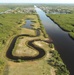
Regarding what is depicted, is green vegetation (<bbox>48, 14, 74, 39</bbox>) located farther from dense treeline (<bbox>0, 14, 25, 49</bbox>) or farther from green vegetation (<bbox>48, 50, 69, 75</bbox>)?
dense treeline (<bbox>0, 14, 25, 49</bbox>)

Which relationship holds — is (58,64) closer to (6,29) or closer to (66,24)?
(6,29)

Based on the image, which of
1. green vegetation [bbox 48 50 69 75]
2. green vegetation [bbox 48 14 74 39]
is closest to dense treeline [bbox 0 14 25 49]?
green vegetation [bbox 48 50 69 75]

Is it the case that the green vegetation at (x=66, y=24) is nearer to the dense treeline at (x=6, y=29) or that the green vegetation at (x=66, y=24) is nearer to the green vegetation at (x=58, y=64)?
the green vegetation at (x=58, y=64)

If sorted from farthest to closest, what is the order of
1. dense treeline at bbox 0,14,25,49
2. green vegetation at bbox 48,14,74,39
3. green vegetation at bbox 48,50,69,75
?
green vegetation at bbox 48,14,74,39, dense treeline at bbox 0,14,25,49, green vegetation at bbox 48,50,69,75

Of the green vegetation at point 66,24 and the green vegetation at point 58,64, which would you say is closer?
the green vegetation at point 58,64

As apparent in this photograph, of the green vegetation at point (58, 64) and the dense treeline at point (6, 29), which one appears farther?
the dense treeline at point (6, 29)

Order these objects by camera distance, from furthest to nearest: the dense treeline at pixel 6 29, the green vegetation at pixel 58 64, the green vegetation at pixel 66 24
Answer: the green vegetation at pixel 66 24 < the dense treeline at pixel 6 29 < the green vegetation at pixel 58 64

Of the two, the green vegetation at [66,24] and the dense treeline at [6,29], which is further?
the green vegetation at [66,24]

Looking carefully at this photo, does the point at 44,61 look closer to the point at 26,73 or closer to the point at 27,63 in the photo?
the point at 27,63

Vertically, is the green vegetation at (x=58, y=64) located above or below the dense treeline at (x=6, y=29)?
above

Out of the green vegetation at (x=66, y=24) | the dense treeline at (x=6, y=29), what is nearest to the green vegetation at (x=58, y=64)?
the dense treeline at (x=6, y=29)

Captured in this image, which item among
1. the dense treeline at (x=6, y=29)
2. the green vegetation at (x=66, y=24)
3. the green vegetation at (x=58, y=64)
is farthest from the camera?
the green vegetation at (x=66, y=24)

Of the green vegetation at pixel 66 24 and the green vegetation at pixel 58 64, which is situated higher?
the green vegetation at pixel 58 64
